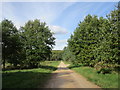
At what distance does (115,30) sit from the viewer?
46.2 ft

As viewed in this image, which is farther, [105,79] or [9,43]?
[9,43]

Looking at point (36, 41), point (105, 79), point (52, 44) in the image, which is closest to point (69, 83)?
point (105, 79)

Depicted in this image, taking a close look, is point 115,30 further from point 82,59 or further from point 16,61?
point 16,61

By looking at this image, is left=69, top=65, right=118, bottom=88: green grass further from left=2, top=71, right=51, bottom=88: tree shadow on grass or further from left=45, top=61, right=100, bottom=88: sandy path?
left=2, top=71, right=51, bottom=88: tree shadow on grass

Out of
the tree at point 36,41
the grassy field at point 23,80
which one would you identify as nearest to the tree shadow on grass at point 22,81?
the grassy field at point 23,80

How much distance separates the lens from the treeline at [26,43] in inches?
1011

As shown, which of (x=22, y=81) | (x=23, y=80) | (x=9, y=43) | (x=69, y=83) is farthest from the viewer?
(x=9, y=43)

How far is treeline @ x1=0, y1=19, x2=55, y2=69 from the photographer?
25.7 m

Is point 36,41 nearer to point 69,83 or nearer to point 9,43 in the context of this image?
point 9,43

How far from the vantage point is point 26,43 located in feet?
99.0

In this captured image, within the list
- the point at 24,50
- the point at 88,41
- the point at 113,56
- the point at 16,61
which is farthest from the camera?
the point at 24,50

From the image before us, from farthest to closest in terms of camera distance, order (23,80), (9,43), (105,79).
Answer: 1. (9,43)
2. (23,80)
3. (105,79)

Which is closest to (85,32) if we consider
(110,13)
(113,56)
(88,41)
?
(88,41)

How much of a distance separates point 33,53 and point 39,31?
5819 mm
